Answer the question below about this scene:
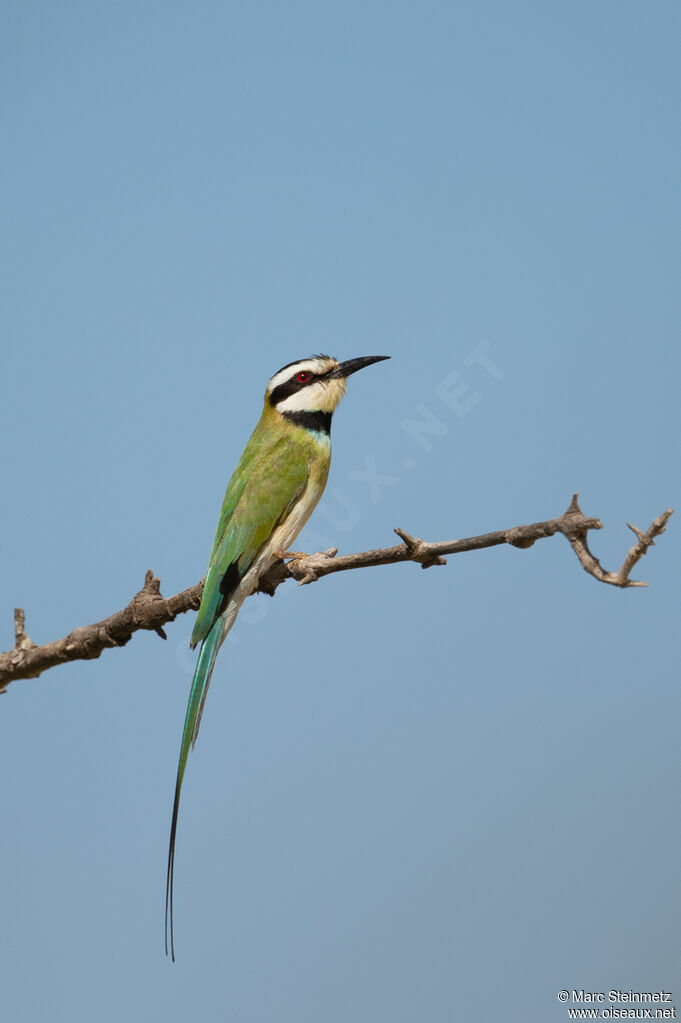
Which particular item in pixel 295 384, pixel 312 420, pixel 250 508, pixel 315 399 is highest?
pixel 295 384

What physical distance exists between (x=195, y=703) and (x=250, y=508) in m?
0.92

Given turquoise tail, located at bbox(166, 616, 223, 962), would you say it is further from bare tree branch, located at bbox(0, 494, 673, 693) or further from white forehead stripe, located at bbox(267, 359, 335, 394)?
white forehead stripe, located at bbox(267, 359, 335, 394)

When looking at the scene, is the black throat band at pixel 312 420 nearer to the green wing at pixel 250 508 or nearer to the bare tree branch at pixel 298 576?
the green wing at pixel 250 508

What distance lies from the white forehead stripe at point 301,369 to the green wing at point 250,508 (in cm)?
32

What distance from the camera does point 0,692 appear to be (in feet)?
13.3

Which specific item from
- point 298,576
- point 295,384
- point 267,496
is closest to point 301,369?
point 295,384

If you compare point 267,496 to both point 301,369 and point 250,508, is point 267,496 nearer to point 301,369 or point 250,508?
point 250,508

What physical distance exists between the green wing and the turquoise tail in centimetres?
5

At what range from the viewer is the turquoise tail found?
11.3ft

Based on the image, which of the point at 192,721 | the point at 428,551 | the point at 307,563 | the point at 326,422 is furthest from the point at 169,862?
the point at 326,422

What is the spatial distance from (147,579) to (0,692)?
0.84 metres

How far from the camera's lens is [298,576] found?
3439 mm

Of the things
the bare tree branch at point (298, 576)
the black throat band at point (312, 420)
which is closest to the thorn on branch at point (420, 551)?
the bare tree branch at point (298, 576)

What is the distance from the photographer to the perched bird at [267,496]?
378 cm
